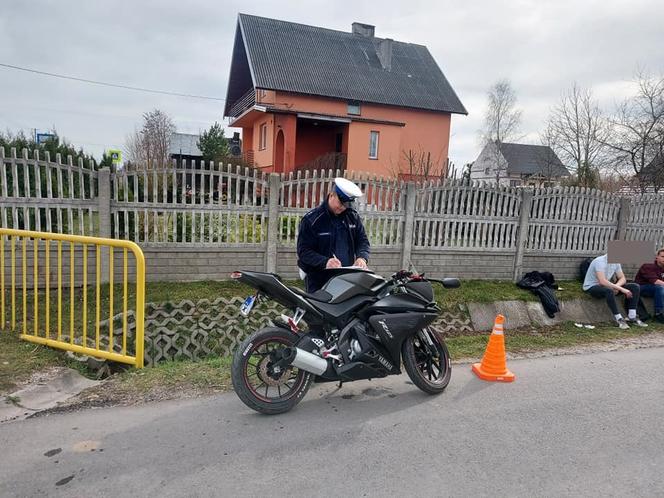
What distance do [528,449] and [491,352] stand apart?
153 centimetres

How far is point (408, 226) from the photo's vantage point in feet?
26.4

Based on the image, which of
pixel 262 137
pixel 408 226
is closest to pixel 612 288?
pixel 408 226

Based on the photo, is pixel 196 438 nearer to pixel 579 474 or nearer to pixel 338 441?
pixel 338 441

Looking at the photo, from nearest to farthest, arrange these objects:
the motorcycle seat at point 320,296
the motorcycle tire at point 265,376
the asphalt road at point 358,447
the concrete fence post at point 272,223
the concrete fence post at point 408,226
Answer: the asphalt road at point 358,447 → the motorcycle tire at point 265,376 → the motorcycle seat at point 320,296 → the concrete fence post at point 272,223 → the concrete fence post at point 408,226

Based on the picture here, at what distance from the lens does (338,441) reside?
10.8 feet

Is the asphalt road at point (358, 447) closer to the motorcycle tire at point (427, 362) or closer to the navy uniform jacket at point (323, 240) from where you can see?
the motorcycle tire at point (427, 362)

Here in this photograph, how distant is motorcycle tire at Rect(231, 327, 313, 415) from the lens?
139 inches

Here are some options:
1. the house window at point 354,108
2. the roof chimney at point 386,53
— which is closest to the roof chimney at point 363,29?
the roof chimney at point 386,53

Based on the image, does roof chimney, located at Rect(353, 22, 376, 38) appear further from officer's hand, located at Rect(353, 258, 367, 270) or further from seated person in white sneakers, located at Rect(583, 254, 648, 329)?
officer's hand, located at Rect(353, 258, 367, 270)

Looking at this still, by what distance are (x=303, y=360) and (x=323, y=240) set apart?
3.80 feet

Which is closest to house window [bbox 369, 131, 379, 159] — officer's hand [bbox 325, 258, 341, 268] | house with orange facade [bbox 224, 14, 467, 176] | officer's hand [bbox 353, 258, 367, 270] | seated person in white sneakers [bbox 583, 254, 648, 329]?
house with orange facade [bbox 224, 14, 467, 176]

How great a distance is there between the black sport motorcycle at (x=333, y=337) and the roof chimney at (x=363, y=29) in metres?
29.0

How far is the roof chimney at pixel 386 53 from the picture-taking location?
90.3ft

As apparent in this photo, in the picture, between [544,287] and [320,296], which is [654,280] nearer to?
[544,287]
